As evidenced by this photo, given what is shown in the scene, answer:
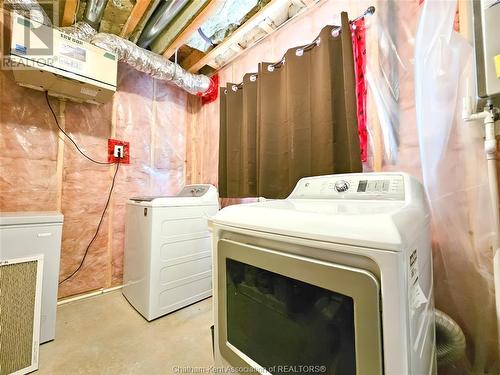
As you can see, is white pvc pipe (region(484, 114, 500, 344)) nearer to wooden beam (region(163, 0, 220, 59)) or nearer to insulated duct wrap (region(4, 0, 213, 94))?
wooden beam (region(163, 0, 220, 59))

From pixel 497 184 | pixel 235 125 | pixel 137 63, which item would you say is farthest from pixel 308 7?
pixel 497 184

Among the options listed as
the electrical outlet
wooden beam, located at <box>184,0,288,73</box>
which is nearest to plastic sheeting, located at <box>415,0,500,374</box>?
wooden beam, located at <box>184,0,288,73</box>

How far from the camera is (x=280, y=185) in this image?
1685mm

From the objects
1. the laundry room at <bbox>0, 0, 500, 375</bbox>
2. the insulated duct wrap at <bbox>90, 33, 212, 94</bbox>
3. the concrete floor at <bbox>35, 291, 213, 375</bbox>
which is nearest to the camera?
the laundry room at <bbox>0, 0, 500, 375</bbox>

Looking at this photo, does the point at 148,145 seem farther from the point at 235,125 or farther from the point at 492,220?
the point at 492,220

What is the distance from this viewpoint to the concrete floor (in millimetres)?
1217

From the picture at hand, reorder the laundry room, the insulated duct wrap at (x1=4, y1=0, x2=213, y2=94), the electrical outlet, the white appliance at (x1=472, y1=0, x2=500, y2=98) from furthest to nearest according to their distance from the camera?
1. the electrical outlet
2. the insulated duct wrap at (x1=4, y1=0, x2=213, y2=94)
3. the white appliance at (x1=472, y1=0, x2=500, y2=98)
4. the laundry room

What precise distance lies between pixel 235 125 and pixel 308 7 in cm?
Result: 105

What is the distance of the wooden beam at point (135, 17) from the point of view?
5.19 ft

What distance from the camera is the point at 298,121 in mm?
1578

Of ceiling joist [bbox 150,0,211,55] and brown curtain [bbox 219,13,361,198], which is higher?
ceiling joist [bbox 150,0,211,55]

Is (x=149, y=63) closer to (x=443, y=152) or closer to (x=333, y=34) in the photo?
(x=333, y=34)

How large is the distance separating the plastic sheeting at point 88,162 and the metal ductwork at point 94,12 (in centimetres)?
46

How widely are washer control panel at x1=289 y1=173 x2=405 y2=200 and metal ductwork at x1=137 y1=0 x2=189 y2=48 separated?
5.38 feet
